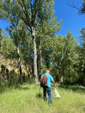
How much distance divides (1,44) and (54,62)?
13.5 m

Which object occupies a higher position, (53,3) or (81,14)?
(53,3)

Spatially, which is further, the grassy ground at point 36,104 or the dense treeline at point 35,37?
the dense treeline at point 35,37

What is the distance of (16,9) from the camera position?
10.6 m

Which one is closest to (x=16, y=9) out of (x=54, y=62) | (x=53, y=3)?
(x=53, y=3)

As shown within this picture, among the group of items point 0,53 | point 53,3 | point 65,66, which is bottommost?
point 65,66

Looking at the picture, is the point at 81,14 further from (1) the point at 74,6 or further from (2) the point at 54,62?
(2) the point at 54,62

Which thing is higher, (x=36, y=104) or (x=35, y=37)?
(x=35, y=37)

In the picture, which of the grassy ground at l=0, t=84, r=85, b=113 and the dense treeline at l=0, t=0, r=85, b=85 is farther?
the dense treeline at l=0, t=0, r=85, b=85

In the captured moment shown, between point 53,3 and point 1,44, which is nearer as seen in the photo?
point 53,3

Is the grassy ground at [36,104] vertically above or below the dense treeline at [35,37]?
below

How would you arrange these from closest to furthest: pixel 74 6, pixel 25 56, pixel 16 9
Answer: pixel 74 6
pixel 16 9
pixel 25 56

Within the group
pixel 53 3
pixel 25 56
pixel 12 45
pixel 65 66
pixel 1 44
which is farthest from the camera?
pixel 25 56

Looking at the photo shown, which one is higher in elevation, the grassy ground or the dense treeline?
the dense treeline

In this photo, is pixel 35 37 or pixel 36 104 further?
pixel 35 37
